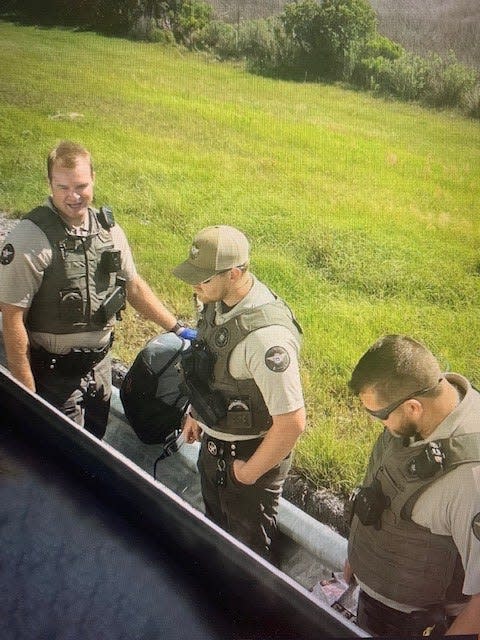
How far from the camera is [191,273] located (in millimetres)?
1527

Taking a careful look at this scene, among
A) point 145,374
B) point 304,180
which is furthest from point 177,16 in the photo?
point 145,374

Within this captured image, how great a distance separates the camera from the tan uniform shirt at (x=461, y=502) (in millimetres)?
1105

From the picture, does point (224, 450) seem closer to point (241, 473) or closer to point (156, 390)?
point (241, 473)

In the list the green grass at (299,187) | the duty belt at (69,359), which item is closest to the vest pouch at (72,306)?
the duty belt at (69,359)

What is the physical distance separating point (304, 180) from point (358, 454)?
696mm

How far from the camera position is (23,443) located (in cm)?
168

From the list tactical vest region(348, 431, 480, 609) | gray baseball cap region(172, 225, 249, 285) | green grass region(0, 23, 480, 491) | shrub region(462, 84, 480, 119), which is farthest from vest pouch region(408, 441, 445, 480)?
shrub region(462, 84, 480, 119)

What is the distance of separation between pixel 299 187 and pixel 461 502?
2.95 ft

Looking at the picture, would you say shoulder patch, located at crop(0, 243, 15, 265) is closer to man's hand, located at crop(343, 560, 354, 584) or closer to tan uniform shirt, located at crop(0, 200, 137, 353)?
tan uniform shirt, located at crop(0, 200, 137, 353)

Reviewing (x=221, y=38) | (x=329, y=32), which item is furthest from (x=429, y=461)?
(x=221, y=38)

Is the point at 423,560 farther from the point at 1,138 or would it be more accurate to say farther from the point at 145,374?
the point at 1,138

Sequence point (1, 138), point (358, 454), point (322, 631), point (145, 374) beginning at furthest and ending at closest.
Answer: point (1, 138) → point (145, 374) → point (358, 454) → point (322, 631)

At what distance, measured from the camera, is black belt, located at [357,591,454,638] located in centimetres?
129

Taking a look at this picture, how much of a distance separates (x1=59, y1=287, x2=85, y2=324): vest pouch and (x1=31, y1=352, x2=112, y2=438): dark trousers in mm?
189
